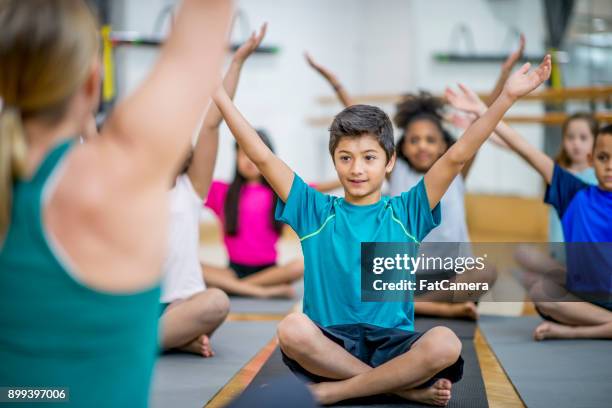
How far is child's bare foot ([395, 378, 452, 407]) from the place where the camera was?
5.68 ft

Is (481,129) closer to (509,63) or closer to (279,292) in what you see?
(509,63)

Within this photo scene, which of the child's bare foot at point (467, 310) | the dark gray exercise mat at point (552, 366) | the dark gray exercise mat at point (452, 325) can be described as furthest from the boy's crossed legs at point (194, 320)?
the child's bare foot at point (467, 310)

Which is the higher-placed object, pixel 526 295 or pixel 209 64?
pixel 209 64

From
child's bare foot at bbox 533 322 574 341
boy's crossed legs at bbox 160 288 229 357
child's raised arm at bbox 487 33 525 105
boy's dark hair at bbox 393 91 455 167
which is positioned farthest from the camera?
boy's dark hair at bbox 393 91 455 167

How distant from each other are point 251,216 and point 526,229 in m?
2.99

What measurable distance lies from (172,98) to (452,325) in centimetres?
216

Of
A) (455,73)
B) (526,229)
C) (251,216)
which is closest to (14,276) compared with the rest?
(251,216)

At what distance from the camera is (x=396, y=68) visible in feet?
21.5

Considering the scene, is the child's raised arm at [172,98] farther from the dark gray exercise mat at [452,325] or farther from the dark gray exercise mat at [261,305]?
the dark gray exercise mat at [261,305]

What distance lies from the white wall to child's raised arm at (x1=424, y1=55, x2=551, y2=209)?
408 centimetres

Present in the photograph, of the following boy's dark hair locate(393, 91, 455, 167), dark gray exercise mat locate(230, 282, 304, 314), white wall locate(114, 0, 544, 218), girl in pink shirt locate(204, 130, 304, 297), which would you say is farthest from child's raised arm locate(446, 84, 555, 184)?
white wall locate(114, 0, 544, 218)

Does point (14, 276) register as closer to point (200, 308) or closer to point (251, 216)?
point (200, 308)

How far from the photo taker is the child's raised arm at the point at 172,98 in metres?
0.74

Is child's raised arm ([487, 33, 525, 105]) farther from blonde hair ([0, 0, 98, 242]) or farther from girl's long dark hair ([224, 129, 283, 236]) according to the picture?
blonde hair ([0, 0, 98, 242])
